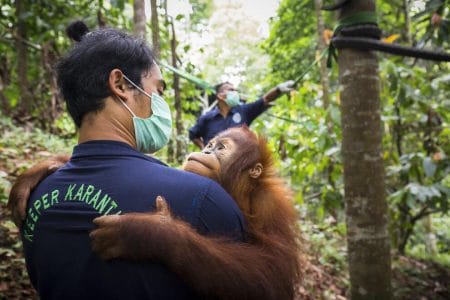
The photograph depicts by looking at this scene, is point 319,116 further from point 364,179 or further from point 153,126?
point 153,126

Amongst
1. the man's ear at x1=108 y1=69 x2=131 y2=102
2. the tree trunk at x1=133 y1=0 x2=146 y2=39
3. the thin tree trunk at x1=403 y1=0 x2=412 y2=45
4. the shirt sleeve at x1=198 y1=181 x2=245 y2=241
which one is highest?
the thin tree trunk at x1=403 y1=0 x2=412 y2=45

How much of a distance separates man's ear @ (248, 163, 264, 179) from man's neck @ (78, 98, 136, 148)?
2.54 ft

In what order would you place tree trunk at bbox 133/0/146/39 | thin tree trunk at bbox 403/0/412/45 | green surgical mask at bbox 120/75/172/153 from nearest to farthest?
1. green surgical mask at bbox 120/75/172/153
2. tree trunk at bbox 133/0/146/39
3. thin tree trunk at bbox 403/0/412/45

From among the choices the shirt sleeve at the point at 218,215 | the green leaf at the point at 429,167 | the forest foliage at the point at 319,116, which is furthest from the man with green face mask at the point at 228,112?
the shirt sleeve at the point at 218,215

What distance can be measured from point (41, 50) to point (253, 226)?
5422 millimetres

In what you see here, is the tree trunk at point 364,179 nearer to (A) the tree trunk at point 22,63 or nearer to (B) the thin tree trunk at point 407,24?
(B) the thin tree trunk at point 407,24

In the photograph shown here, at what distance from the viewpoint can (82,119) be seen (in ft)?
4.24

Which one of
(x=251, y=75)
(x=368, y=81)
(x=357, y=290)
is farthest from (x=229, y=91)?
(x=251, y=75)

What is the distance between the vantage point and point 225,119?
4.94 m

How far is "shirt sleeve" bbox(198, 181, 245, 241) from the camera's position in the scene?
3.62ft

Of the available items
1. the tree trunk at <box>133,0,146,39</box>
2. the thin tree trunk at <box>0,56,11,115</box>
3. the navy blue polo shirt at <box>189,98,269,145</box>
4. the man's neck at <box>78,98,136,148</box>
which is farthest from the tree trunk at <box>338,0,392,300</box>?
the thin tree trunk at <box>0,56,11,115</box>

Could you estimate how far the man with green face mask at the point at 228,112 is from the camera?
4.85 meters

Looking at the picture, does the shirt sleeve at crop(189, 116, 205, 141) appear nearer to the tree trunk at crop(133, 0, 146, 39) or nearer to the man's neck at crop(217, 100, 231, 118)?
the man's neck at crop(217, 100, 231, 118)

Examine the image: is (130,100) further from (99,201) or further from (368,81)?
(368,81)
